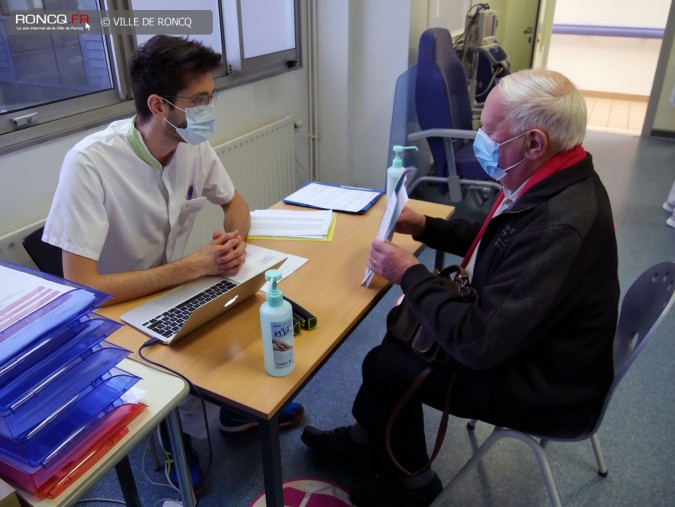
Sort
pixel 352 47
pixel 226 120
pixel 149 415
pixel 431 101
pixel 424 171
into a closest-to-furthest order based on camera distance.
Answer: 1. pixel 149 415
2. pixel 226 120
3. pixel 431 101
4. pixel 352 47
5. pixel 424 171

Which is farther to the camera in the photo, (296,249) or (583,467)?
(583,467)

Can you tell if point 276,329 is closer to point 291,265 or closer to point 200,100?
point 291,265

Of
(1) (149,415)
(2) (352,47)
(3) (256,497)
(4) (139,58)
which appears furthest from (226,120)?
(1) (149,415)

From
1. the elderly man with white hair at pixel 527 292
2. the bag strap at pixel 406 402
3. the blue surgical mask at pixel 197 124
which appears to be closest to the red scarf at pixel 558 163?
the elderly man with white hair at pixel 527 292

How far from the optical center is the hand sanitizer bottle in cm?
102

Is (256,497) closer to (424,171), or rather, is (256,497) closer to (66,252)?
(66,252)

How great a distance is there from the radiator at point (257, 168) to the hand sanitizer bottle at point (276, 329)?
1571mm

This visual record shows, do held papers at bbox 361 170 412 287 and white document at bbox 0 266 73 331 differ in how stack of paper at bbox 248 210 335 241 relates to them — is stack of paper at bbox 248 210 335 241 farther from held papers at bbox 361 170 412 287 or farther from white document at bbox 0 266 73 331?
white document at bbox 0 266 73 331

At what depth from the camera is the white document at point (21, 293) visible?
2.75 feet

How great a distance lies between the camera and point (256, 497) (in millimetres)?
1626

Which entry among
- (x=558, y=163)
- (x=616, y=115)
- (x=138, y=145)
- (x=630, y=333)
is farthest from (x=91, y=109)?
(x=616, y=115)

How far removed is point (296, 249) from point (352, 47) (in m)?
2.05

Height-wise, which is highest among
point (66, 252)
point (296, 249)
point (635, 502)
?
point (66, 252)

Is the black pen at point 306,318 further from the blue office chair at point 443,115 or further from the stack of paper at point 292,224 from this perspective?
the blue office chair at point 443,115
